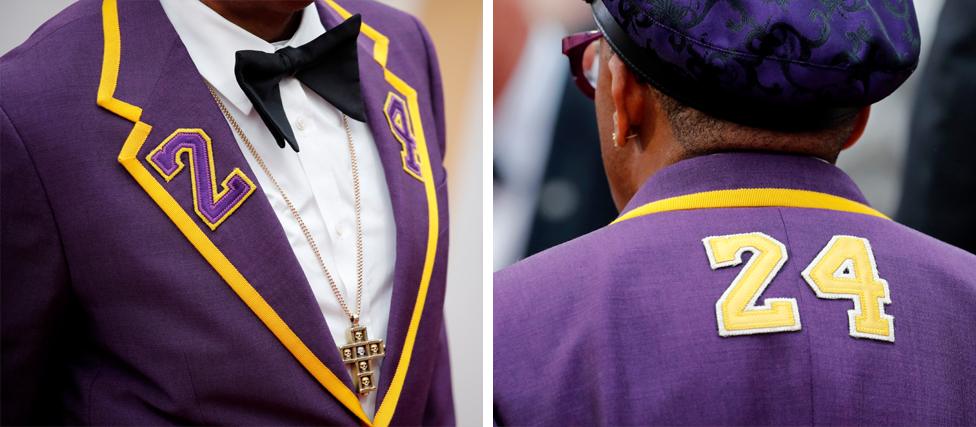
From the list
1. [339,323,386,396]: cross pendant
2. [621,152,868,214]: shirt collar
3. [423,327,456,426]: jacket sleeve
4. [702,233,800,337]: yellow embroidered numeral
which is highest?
[621,152,868,214]: shirt collar

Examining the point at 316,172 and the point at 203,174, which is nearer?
the point at 203,174

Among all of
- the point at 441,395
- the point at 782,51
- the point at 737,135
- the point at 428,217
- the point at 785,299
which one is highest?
the point at 782,51

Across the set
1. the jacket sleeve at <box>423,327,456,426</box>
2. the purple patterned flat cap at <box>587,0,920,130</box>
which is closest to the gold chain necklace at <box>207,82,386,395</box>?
the jacket sleeve at <box>423,327,456,426</box>

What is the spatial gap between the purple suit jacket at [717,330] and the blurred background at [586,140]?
970mm

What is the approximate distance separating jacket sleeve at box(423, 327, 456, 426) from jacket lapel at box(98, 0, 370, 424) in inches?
16.9

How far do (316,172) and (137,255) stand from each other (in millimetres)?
322

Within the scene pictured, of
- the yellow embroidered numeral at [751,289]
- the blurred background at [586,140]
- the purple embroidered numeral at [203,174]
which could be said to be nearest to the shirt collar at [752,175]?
the yellow embroidered numeral at [751,289]

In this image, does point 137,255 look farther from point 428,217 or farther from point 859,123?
point 859,123

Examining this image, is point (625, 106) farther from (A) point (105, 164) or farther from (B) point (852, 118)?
(A) point (105, 164)

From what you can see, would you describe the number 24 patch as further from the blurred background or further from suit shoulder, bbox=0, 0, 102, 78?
the blurred background

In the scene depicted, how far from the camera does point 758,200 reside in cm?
168

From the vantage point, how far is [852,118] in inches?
68.8

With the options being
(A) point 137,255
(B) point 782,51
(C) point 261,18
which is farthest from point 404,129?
(B) point 782,51

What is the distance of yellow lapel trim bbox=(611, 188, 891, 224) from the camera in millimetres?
1678
